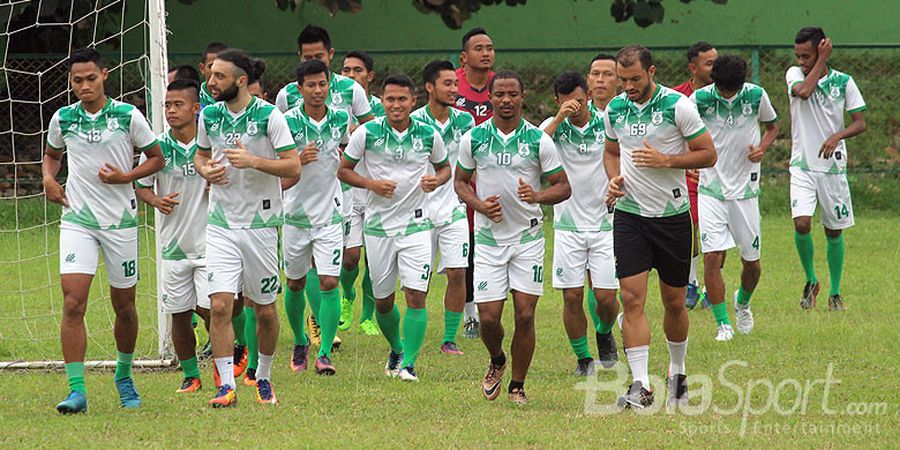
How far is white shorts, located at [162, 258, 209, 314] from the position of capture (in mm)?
9617

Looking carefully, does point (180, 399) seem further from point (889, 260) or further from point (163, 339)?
point (889, 260)

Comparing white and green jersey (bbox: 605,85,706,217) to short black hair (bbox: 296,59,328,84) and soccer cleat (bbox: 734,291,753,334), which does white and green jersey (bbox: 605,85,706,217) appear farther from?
soccer cleat (bbox: 734,291,753,334)

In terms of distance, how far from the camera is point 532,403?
9.03 metres

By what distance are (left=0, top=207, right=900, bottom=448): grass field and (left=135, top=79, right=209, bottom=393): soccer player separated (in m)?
0.48

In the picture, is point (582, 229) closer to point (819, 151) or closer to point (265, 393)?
point (265, 393)

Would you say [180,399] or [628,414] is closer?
[628,414]

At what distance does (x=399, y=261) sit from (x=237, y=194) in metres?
1.81

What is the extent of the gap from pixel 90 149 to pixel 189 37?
49.7 feet

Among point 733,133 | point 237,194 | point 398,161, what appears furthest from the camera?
point 733,133

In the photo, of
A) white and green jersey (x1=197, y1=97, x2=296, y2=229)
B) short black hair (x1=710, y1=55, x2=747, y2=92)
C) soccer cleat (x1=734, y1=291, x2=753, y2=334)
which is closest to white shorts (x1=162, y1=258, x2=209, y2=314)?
white and green jersey (x1=197, y1=97, x2=296, y2=229)

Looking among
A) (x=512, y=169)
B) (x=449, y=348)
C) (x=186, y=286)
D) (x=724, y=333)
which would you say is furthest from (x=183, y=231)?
(x=724, y=333)

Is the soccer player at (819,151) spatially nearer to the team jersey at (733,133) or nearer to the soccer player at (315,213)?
the team jersey at (733,133)

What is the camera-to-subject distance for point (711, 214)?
38.9 feet

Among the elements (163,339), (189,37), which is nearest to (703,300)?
(163,339)
